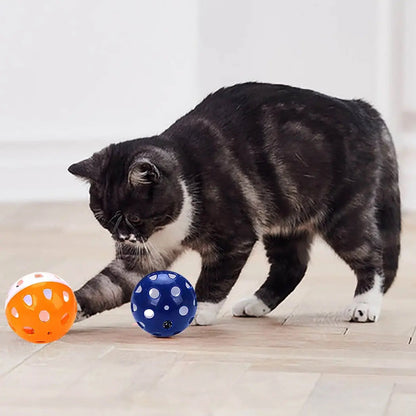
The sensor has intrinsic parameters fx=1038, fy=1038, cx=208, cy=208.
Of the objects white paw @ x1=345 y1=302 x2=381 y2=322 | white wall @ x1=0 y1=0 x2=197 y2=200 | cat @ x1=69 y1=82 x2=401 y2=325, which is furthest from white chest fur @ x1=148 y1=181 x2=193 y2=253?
white wall @ x1=0 y1=0 x2=197 y2=200

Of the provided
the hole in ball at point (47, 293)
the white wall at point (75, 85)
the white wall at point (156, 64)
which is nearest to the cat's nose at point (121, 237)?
the hole in ball at point (47, 293)

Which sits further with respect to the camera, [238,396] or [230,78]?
[230,78]

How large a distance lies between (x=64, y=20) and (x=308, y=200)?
2502 millimetres

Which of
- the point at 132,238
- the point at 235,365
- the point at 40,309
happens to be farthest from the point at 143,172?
the point at 235,365

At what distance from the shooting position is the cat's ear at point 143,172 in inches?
88.2

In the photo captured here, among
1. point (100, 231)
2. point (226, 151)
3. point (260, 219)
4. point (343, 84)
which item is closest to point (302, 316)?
point (260, 219)

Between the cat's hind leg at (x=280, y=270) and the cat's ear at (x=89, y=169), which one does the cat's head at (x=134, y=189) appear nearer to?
the cat's ear at (x=89, y=169)

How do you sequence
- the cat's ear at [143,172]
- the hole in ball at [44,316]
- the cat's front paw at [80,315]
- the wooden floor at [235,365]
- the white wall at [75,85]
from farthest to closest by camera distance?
1. the white wall at [75,85]
2. the cat's front paw at [80,315]
3. the cat's ear at [143,172]
4. the hole in ball at [44,316]
5. the wooden floor at [235,365]

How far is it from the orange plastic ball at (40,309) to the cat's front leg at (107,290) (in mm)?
190

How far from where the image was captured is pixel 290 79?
4.40 metres

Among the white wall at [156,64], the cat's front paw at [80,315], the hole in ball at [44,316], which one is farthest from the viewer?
the white wall at [156,64]

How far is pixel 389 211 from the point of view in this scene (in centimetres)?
254

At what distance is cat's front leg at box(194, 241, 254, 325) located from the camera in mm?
2395

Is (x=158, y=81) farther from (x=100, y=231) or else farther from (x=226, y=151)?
(x=226, y=151)
